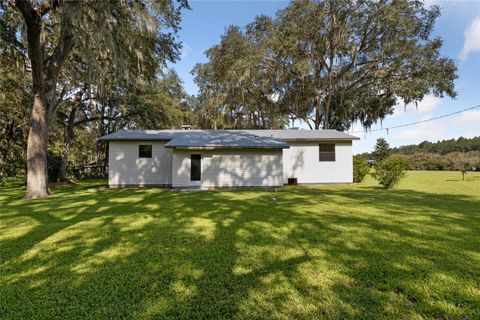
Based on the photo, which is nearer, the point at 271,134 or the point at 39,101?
the point at 39,101

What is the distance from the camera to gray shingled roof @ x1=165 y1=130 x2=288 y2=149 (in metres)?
12.3

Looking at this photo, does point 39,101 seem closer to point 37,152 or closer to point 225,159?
point 37,152

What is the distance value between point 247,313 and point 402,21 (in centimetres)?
2022

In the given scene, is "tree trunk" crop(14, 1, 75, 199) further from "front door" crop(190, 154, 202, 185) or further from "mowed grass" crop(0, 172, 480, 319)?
"front door" crop(190, 154, 202, 185)

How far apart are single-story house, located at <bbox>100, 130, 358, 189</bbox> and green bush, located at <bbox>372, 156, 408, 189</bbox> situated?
2.51 m

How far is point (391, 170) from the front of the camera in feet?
40.8

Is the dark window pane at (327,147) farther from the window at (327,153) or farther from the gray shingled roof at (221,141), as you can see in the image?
the gray shingled roof at (221,141)

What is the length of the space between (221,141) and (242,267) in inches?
401

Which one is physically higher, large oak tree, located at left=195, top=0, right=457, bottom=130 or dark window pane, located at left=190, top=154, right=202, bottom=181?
large oak tree, located at left=195, top=0, right=457, bottom=130

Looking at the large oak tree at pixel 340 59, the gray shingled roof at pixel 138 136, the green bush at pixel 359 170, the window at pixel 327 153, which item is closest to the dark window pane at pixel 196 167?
the gray shingled roof at pixel 138 136

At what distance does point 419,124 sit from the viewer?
25.5 m

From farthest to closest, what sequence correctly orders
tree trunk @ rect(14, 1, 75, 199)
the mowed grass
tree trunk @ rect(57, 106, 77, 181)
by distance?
tree trunk @ rect(57, 106, 77, 181)
tree trunk @ rect(14, 1, 75, 199)
the mowed grass

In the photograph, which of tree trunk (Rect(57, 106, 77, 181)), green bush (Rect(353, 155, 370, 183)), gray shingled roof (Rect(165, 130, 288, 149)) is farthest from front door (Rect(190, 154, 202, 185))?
tree trunk (Rect(57, 106, 77, 181))

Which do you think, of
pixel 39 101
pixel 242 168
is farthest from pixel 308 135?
pixel 39 101
